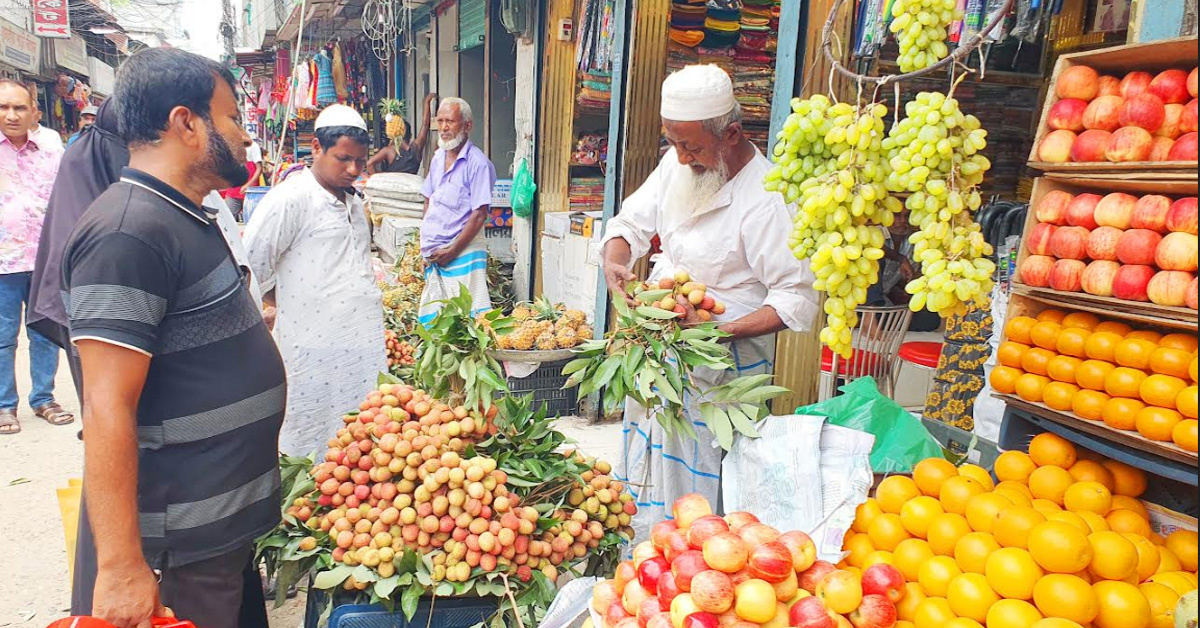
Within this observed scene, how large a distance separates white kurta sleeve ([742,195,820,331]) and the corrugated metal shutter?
21.3 feet

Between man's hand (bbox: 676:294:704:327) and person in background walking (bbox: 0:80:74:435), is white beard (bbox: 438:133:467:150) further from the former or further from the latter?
man's hand (bbox: 676:294:704:327)

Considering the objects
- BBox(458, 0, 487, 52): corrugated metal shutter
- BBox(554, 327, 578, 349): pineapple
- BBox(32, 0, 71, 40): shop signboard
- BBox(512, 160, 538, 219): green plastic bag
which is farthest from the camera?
BBox(32, 0, 71, 40): shop signboard

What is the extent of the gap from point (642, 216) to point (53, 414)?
177 inches

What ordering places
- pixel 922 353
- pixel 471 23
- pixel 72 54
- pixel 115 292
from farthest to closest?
pixel 72 54, pixel 471 23, pixel 922 353, pixel 115 292

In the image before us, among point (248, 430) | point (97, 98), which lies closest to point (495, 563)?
point (248, 430)

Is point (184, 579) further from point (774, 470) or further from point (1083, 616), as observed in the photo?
point (1083, 616)

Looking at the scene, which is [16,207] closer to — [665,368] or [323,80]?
[665,368]

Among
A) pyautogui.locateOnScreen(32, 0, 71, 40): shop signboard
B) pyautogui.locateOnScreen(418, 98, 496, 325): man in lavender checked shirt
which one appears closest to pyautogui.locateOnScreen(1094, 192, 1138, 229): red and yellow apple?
pyautogui.locateOnScreen(418, 98, 496, 325): man in lavender checked shirt

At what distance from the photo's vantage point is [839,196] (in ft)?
5.81

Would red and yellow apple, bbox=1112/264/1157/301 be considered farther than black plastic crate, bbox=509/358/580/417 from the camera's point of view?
No

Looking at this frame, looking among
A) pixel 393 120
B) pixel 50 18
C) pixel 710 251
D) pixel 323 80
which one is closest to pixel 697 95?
pixel 710 251

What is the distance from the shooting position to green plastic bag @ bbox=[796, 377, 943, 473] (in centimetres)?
212

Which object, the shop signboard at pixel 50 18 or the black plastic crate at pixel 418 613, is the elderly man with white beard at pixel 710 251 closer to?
the black plastic crate at pixel 418 613

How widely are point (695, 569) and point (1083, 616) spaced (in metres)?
0.68
